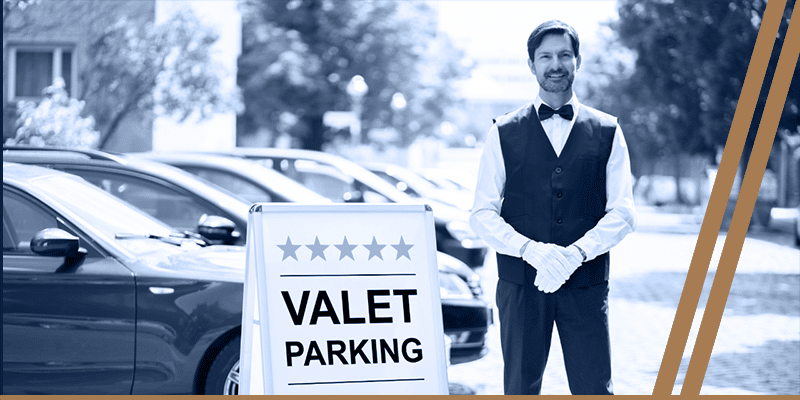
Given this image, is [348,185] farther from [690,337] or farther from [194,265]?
[194,265]

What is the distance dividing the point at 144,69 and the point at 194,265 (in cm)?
1212

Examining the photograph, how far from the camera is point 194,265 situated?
553 cm

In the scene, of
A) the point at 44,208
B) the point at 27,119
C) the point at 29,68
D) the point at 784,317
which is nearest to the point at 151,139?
the point at 29,68

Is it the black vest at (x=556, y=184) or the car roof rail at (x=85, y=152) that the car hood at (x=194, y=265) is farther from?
the black vest at (x=556, y=184)

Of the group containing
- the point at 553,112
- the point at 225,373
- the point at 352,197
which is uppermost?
the point at 553,112

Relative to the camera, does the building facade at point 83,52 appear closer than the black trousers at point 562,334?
No

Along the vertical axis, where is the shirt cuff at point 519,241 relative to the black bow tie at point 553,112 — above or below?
below

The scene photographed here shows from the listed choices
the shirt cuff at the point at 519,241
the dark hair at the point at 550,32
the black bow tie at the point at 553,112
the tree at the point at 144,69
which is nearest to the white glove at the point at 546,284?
the shirt cuff at the point at 519,241

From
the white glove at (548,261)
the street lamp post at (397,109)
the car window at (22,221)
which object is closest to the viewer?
the white glove at (548,261)

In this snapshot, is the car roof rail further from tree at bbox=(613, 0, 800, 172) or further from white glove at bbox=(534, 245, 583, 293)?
tree at bbox=(613, 0, 800, 172)

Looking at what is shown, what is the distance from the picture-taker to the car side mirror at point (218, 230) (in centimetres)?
672

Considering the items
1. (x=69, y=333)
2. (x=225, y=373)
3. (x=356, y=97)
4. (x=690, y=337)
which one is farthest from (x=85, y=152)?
(x=356, y=97)

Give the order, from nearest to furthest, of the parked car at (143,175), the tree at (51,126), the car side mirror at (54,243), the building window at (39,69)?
the car side mirror at (54,243)
the parked car at (143,175)
the tree at (51,126)
the building window at (39,69)

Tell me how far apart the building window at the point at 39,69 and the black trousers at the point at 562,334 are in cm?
1908
